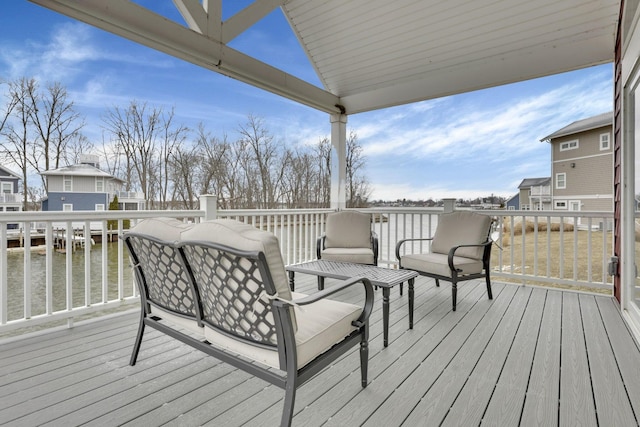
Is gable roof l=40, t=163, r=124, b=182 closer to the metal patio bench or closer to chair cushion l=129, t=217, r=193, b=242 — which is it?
the metal patio bench

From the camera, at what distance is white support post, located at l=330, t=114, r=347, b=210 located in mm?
5715

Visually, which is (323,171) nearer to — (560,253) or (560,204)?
(560,204)

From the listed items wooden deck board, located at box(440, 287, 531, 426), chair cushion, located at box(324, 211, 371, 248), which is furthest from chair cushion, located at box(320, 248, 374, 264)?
wooden deck board, located at box(440, 287, 531, 426)

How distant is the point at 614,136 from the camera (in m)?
3.49

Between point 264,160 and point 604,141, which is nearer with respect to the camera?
point 604,141

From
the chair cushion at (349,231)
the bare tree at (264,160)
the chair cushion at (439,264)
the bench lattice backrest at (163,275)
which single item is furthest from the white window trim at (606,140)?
the bench lattice backrest at (163,275)

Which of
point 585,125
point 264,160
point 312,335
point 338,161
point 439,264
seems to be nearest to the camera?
point 312,335

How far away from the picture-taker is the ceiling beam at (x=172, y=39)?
2.48m

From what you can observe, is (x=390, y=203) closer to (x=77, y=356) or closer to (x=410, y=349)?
(x=410, y=349)

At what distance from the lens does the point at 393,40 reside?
450 cm

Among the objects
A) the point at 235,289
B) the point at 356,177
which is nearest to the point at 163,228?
the point at 235,289

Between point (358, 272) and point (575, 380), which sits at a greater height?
point (358, 272)

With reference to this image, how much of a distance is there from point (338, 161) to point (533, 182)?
3085 millimetres

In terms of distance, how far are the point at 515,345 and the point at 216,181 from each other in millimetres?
4536
